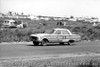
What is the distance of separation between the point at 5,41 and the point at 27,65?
55.9ft

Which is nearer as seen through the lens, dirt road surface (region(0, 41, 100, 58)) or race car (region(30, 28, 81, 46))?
dirt road surface (region(0, 41, 100, 58))

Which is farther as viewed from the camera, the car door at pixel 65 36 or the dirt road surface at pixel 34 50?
the car door at pixel 65 36

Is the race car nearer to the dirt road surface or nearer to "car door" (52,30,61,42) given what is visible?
"car door" (52,30,61,42)

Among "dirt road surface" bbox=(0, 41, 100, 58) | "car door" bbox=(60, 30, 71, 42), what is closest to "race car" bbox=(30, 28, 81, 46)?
"car door" bbox=(60, 30, 71, 42)

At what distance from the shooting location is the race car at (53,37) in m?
23.3

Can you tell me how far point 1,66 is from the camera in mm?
10516

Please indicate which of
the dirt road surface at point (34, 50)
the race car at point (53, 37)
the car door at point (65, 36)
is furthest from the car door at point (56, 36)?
the dirt road surface at point (34, 50)

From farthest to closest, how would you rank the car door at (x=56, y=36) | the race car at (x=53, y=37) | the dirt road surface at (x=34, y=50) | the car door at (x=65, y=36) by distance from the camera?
the car door at (x=65, y=36) < the car door at (x=56, y=36) < the race car at (x=53, y=37) < the dirt road surface at (x=34, y=50)

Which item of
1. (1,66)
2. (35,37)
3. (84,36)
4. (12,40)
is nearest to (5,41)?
(12,40)

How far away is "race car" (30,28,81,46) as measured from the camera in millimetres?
23281

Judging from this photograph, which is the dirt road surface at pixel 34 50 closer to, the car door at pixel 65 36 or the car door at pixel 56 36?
the car door at pixel 56 36

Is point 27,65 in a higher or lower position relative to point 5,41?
higher

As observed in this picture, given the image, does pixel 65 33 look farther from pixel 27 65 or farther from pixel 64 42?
pixel 27 65

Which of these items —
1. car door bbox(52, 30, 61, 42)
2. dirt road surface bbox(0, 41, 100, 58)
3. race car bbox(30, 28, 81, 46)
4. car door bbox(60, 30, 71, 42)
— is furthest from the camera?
car door bbox(60, 30, 71, 42)
